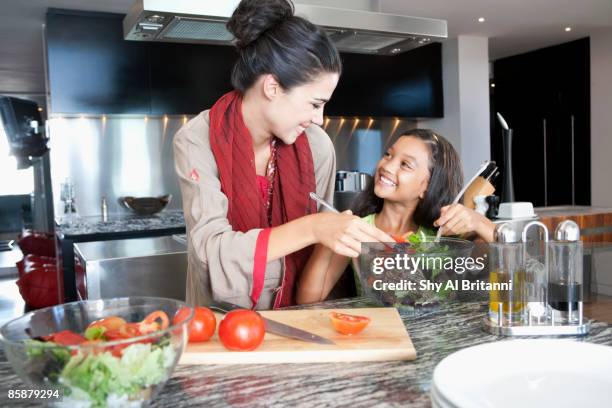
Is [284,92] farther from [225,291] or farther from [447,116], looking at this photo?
[447,116]

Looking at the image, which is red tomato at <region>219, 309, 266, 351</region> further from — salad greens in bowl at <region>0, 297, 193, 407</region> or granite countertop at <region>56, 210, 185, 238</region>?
granite countertop at <region>56, 210, 185, 238</region>

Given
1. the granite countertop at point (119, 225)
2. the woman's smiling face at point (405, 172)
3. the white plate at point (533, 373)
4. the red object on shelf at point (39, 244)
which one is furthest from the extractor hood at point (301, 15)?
the red object on shelf at point (39, 244)

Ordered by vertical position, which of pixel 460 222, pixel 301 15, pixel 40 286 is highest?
pixel 301 15

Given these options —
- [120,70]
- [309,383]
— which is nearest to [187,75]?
[120,70]

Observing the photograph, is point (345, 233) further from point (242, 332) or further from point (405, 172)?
point (405, 172)

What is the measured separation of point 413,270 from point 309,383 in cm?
38

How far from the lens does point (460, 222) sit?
4.94 ft

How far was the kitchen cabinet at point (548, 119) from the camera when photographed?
5.88 m

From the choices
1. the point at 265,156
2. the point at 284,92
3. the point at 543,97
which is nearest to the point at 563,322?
the point at 284,92

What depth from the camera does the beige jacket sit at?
1.31 m

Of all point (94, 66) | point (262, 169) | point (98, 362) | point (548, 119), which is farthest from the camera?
point (548, 119)

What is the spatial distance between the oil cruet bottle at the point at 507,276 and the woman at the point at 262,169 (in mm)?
247

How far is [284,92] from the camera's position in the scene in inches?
57.8

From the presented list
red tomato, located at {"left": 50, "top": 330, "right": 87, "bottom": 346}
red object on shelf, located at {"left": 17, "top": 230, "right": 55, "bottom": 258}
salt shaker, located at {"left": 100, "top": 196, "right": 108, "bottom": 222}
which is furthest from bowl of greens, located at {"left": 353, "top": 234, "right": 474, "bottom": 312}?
red object on shelf, located at {"left": 17, "top": 230, "right": 55, "bottom": 258}
